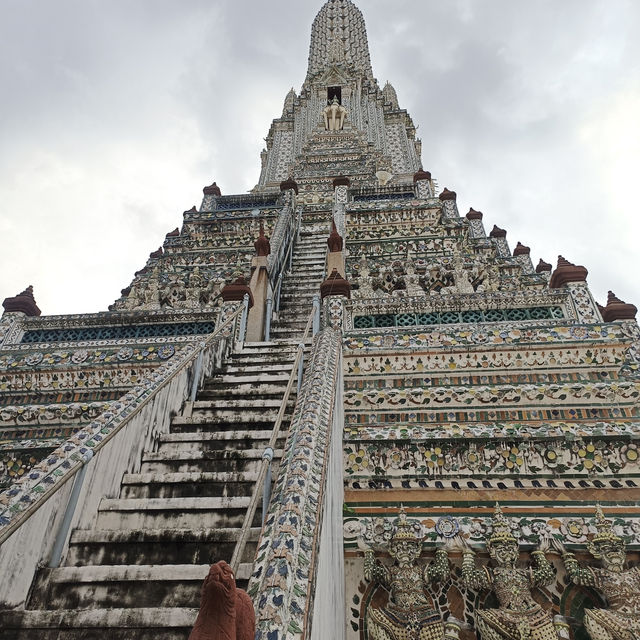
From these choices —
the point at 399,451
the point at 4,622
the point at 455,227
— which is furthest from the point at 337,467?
the point at 455,227

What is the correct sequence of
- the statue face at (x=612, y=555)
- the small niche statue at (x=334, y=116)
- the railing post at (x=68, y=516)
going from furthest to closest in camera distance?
1. the small niche statue at (x=334, y=116)
2. the statue face at (x=612, y=555)
3. the railing post at (x=68, y=516)

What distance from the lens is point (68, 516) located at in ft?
10.8

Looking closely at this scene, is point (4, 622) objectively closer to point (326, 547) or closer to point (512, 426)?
point (326, 547)

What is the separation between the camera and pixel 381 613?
3.69 m

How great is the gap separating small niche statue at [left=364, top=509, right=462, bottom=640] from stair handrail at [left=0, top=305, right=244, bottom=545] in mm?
2259

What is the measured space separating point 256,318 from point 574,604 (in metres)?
5.63

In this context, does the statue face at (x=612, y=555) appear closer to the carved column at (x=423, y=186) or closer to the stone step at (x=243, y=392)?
the stone step at (x=243, y=392)

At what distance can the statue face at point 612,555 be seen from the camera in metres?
3.75

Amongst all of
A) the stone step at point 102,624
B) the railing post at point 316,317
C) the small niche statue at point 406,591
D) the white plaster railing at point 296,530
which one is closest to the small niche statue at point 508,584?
the small niche statue at point 406,591

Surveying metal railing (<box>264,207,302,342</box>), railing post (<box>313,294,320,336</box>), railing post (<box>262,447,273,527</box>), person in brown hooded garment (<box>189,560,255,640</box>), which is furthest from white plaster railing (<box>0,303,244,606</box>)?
metal railing (<box>264,207,302,342</box>)

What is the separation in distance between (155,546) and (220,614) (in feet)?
5.36

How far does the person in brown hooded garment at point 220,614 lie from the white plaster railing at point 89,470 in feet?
4.66

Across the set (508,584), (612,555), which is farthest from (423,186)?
(508,584)

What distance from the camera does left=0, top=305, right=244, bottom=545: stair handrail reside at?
2768 millimetres
